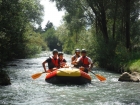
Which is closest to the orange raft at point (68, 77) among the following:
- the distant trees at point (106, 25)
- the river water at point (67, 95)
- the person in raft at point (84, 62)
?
the river water at point (67, 95)

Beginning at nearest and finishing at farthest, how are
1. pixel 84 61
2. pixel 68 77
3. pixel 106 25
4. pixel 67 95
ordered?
pixel 67 95 → pixel 68 77 → pixel 84 61 → pixel 106 25

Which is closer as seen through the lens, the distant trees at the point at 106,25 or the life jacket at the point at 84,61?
the life jacket at the point at 84,61

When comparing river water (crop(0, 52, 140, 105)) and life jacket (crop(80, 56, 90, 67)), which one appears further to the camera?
life jacket (crop(80, 56, 90, 67))

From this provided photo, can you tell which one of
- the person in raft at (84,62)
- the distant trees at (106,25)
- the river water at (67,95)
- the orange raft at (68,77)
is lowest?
the river water at (67,95)

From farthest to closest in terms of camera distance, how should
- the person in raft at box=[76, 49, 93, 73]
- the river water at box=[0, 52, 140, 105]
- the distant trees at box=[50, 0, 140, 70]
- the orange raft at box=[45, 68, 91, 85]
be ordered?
the distant trees at box=[50, 0, 140, 70], the person in raft at box=[76, 49, 93, 73], the orange raft at box=[45, 68, 91, 85], the river water at box=[0, 52, 140, 105]

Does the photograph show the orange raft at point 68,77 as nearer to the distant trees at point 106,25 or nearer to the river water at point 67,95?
the river water at point 67,95

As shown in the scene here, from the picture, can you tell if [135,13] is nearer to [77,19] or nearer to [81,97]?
[77,19]

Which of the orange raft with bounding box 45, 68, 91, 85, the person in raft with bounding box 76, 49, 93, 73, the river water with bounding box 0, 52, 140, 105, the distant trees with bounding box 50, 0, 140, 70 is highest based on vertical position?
the distant trees with bounding box 50, 0, 140, 70

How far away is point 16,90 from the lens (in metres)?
9.48

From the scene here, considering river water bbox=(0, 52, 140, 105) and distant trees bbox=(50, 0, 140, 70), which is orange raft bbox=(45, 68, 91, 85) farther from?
distant trees bbox=(50, 0, 140, 70)

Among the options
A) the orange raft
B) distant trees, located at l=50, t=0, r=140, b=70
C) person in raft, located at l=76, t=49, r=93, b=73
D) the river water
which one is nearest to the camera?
the river water

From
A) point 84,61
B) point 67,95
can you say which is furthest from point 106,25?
point 67,95

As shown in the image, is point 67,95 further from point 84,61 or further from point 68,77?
point 84,61

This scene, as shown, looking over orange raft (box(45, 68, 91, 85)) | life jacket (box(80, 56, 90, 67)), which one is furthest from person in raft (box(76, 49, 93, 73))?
orange raft (box(45, 68, 91, 85))
